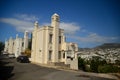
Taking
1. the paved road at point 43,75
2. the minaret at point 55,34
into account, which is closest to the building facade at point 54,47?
the minaret at point 55,34

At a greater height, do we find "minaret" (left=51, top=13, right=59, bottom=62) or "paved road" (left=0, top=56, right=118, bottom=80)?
"minaret" (left=51, top=13, right=59, bottom=62)

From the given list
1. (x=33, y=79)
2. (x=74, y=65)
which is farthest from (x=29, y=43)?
(x=33, y=79)

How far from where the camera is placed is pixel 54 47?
22.4 metres

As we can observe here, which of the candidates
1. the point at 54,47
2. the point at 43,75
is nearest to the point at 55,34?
the point at 54,47

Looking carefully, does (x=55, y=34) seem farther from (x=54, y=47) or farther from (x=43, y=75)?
(x=43, y=75)

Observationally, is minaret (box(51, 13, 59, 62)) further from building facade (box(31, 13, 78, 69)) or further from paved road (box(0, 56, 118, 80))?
paved road (box(0, 56, 118, 80))

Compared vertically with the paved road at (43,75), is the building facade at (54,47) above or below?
above

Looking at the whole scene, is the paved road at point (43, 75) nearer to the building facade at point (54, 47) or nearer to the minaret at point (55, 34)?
the building facade at point (54, 47)

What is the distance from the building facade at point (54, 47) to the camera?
2200 centimetres

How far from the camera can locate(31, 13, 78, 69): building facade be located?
2200cm

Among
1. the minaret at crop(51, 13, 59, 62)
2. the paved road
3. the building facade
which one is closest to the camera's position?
the paved road

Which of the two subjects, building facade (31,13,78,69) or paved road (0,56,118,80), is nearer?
paved road (0,56,118,80)

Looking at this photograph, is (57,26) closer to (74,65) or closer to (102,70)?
(74,65)

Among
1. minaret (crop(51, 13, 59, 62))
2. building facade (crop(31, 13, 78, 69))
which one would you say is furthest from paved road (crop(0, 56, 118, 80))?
minaret (crop(51, 13, 59, 62))
